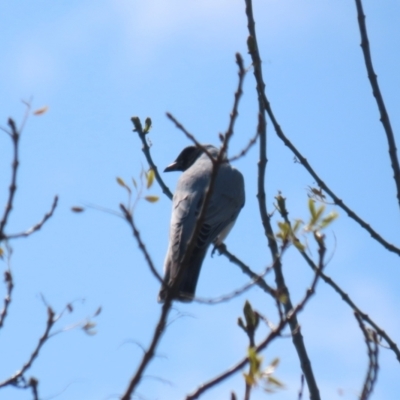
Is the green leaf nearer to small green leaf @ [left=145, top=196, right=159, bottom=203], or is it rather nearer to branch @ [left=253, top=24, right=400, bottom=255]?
small green leaf @ [left=145, top=196, right=159, bottom=203]

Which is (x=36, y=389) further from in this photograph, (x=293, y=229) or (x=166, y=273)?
(x=166, y=273)

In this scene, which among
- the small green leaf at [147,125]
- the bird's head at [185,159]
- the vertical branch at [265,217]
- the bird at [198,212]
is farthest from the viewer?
the bird's head at [185,159]

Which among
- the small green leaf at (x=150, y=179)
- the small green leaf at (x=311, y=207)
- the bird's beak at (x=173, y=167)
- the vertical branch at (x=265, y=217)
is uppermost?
the bird's beak at (x=173, y=167)

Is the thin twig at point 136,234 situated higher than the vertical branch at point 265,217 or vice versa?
the vertical branch at point 265,217

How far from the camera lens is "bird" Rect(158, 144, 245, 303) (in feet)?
21.5

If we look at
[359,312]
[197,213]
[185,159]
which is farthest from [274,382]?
[185,159]

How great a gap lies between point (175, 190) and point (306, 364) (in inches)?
178

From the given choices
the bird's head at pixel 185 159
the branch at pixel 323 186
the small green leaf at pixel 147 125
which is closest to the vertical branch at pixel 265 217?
the branch at pixel 323 186

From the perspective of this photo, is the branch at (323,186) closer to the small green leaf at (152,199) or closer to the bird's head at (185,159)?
the small green leaf at (152,199)

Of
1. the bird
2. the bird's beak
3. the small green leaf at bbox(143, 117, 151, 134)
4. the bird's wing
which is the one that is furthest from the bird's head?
the small green leaf at bbox(143, 117, 151, 134)

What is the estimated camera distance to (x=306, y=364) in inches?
139

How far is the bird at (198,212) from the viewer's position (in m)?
6.56

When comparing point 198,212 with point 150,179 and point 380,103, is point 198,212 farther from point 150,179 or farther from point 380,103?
point 150,179

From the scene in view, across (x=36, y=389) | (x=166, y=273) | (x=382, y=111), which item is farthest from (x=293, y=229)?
(x=166, y=273)
